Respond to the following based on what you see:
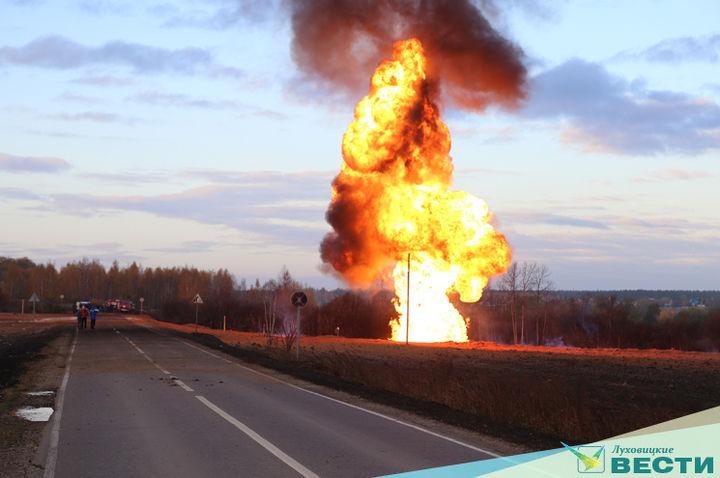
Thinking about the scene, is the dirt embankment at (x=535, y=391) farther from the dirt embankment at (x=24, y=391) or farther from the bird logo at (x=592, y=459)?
the dirt embankment at (x=24, y=391)

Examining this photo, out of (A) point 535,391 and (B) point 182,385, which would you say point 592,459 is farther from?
(B) point 182,385

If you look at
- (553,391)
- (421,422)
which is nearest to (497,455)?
(421,422)

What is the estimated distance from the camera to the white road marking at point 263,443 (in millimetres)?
10086

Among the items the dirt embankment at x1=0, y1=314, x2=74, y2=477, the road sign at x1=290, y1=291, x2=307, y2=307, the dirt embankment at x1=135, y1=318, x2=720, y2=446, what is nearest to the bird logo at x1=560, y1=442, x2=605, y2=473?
the dirt embankment at x1=135, y1=318, x2=720, y2=446

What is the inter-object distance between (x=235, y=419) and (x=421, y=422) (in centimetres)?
347

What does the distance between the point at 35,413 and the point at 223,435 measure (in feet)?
15.9

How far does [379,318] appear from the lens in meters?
82.6

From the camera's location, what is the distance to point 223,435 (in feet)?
41.9

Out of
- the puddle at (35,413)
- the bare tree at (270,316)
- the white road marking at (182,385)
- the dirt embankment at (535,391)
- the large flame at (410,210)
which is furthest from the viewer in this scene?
the bare tree at (270,316)

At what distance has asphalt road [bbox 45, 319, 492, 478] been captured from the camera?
10.3 metres

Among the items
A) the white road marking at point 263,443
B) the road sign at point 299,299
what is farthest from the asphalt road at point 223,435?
the road sign at point 299,299

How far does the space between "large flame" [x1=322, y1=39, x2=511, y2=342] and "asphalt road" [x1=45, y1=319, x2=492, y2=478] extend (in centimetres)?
3175

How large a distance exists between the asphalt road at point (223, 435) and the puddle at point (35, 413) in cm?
28

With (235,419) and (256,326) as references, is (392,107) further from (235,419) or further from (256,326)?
(256,326)
